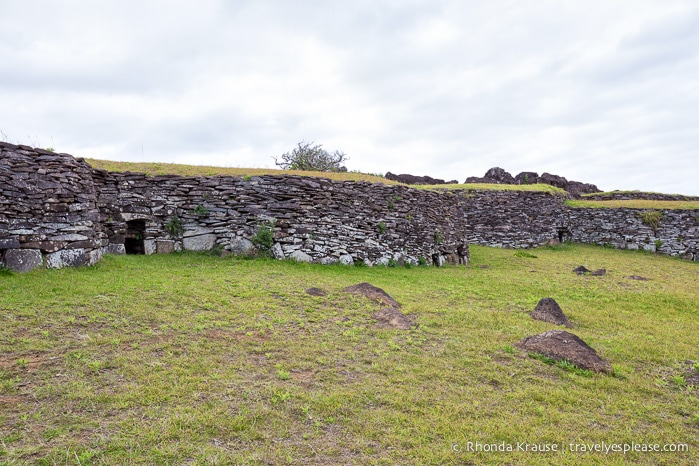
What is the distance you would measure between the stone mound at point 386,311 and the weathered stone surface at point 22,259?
23.4 ft

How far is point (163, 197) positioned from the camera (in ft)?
43.0

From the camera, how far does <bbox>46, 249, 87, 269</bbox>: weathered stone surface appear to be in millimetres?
9422

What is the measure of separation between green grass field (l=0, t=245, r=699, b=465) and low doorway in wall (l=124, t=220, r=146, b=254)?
285 cm

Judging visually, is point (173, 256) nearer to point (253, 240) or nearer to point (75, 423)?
point (253, 240)

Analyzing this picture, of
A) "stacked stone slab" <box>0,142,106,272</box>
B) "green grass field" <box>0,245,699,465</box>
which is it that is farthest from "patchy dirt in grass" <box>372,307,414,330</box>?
"stacked stone slab" <box>0,142,106,272</box>

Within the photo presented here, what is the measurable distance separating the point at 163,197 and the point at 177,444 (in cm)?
1082

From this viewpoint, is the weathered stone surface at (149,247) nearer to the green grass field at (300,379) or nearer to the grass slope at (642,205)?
the green grass field at (300,379)

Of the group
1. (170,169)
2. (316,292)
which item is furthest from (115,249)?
(316,292)

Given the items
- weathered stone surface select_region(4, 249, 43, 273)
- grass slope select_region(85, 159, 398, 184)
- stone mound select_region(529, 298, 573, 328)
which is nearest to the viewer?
stone mound select_region(529, 298, 573, 328)

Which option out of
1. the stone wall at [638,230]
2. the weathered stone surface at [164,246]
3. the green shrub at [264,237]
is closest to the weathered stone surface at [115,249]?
the weathered stone surface at [164,246]

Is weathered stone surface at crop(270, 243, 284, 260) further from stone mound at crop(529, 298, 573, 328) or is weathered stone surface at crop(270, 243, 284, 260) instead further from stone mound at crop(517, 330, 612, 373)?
stone mound at crop(517, 330, 612, 373)

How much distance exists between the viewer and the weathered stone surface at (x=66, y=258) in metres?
9.42

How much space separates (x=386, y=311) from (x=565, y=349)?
130 inches

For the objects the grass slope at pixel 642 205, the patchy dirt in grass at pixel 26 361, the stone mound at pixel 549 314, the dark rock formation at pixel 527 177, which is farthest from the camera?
the dark rock formation at pixel 527 177
